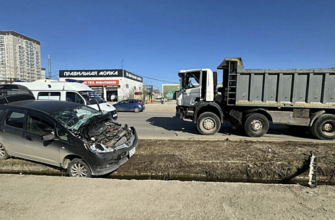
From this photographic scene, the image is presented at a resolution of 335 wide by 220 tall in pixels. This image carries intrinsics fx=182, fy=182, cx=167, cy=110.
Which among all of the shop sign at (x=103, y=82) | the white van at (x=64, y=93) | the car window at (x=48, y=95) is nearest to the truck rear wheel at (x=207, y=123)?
the white van at (x=64, y=93)

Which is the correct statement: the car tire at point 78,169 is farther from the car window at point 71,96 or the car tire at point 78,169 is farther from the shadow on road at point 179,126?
the car window at point 71,96

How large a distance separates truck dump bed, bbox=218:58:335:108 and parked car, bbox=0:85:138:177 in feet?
15.2

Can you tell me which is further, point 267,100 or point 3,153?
point 267,100

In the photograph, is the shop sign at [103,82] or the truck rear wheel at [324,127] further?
the shop sign at [103,82]

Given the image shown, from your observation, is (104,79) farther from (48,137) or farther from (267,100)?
(48,137)

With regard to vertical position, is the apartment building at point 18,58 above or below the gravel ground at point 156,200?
above

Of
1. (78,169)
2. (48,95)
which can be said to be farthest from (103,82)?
(78,169)

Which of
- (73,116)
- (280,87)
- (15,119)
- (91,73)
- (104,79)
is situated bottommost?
(15,119)

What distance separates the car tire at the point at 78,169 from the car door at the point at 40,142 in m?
0.35

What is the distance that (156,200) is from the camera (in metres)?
2.85

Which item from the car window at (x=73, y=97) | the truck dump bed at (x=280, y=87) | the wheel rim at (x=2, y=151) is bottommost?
the wheel rim at (x=2, y=151)

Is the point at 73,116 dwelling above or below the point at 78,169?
above

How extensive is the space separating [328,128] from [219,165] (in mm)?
5254

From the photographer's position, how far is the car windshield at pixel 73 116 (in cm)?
399
